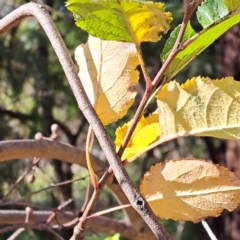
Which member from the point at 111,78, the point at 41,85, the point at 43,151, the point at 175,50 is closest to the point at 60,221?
the point at 43,151

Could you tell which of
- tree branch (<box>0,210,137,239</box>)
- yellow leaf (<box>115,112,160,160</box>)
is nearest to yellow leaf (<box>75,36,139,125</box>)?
yellow leaf (<box>115,112,160,160</box>)

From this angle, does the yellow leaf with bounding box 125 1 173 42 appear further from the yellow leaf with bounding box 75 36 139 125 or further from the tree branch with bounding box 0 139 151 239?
the tree branch with bounding box 0 139 151 239

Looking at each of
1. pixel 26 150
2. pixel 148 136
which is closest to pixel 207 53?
pixel 26 150

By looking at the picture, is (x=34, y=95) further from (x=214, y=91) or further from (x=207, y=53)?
(x=214, y=91)

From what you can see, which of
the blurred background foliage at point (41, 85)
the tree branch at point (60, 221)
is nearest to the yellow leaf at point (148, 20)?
the tree branch at point (60, 221)

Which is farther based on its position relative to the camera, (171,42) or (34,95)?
(34,95)

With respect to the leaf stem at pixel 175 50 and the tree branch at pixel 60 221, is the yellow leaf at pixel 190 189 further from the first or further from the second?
the tree branch at pixel 60 221

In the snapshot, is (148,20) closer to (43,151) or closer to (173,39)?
(173,39)
